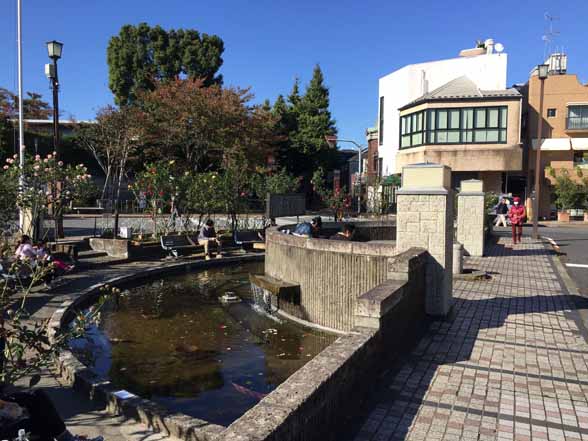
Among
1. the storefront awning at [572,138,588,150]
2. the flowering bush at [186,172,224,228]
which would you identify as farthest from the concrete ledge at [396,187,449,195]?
the storefront awning at [572,138,588,150]

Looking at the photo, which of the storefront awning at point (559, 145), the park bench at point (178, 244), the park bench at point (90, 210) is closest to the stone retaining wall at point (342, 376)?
the park bench at point (178, 244)

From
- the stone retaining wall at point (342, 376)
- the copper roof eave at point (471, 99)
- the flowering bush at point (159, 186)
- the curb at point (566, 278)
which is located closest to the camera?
the stone retaining wall at point (342, 376)

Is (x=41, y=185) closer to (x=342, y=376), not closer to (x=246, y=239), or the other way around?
(x=246, y=239)

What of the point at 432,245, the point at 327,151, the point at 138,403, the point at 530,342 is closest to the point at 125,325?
the point at 138,403

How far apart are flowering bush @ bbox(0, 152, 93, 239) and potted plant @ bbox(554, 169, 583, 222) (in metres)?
33.0

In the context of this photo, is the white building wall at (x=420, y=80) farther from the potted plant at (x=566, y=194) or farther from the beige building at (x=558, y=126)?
the potted plant at (x=566, y=194)

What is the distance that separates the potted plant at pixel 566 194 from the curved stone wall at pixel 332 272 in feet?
107

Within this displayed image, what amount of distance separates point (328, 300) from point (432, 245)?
6.91 ft

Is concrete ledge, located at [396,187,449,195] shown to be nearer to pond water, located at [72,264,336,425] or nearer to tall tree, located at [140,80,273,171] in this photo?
pond water, located at [72,264,336,425]

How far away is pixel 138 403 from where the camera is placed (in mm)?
5047

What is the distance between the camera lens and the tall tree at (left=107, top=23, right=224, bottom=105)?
44156 mm

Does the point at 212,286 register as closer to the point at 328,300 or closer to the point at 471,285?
the point at 328,300

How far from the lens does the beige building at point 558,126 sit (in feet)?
128

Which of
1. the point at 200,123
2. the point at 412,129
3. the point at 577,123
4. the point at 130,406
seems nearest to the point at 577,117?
the point at 577,123
